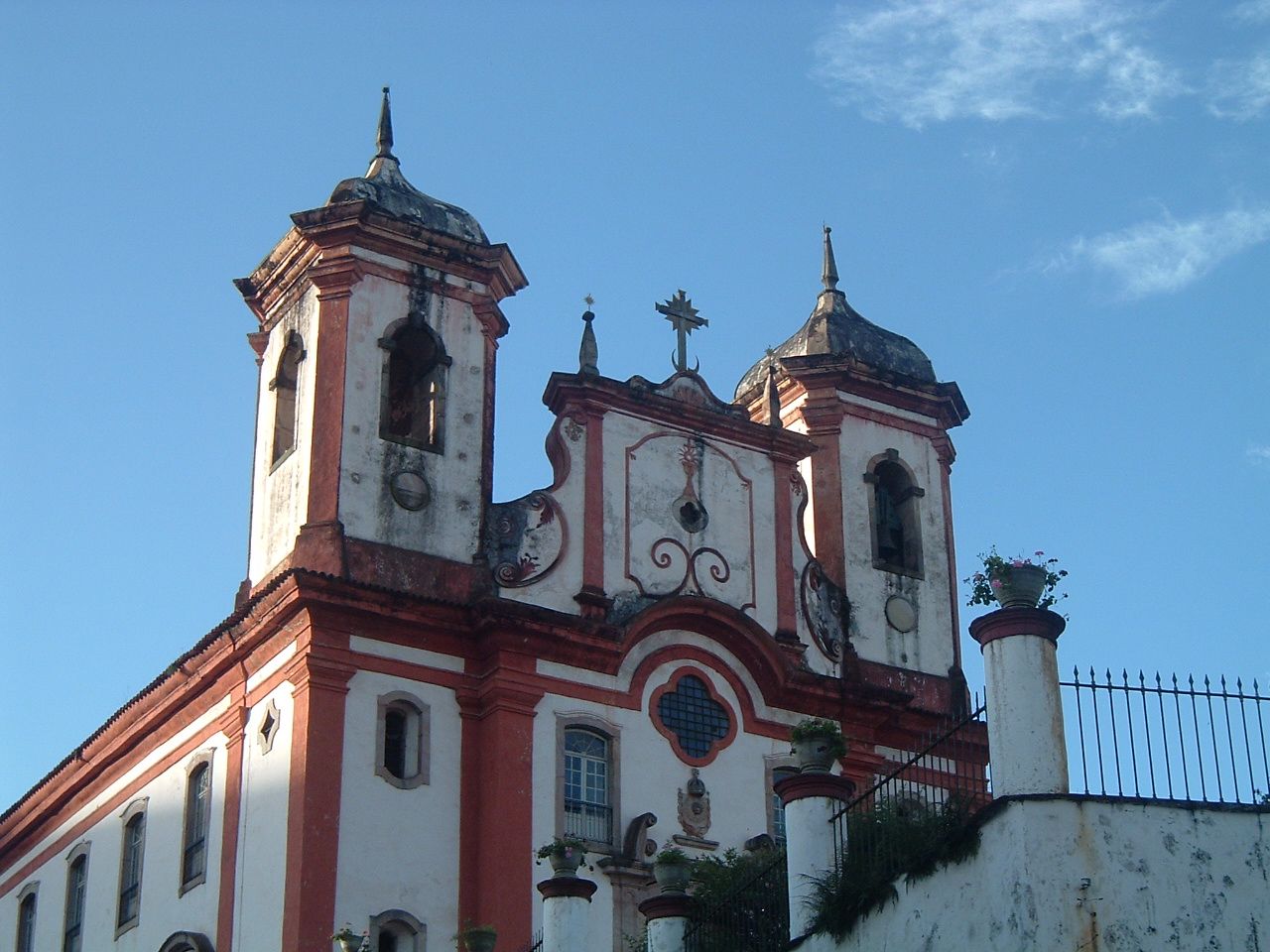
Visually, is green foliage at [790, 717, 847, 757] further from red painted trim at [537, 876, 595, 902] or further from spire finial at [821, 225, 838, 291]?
spire finial at [821, 225, 838, 291]

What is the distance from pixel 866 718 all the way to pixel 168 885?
9422 mm

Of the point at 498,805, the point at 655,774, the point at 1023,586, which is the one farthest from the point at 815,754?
the point at 655,774

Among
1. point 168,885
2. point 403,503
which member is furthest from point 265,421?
point 168,885

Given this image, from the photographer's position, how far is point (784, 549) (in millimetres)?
31422

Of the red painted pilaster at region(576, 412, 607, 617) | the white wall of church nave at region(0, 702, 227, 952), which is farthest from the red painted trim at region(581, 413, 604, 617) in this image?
the white wall of church nave at region(0, 702, 227, 952)

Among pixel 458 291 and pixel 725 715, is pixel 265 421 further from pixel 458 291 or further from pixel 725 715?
pixel 725 715

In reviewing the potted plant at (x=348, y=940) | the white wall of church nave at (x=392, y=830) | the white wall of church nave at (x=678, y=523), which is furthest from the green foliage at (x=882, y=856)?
Result: the white wall of church nave at (x=678, y=523)

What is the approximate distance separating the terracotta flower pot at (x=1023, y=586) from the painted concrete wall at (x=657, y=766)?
1103 centimetres

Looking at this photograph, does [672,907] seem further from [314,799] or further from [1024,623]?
[314,799]

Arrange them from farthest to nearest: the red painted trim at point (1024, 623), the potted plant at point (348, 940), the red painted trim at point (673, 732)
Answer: the red painted trim at point (673, 732)
the potted plant at point (348, 940)
the red painted trim at point (1024, 623)

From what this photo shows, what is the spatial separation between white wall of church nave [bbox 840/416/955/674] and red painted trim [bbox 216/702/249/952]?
8754 mm

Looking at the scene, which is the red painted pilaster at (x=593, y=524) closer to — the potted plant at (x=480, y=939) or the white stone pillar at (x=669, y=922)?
the potted plant at (x=480, y=939)

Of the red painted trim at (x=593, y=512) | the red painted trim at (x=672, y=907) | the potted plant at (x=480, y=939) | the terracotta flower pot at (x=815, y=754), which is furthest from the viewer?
the red painted trim at (x=593, y=512)

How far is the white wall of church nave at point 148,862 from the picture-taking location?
2850cm
